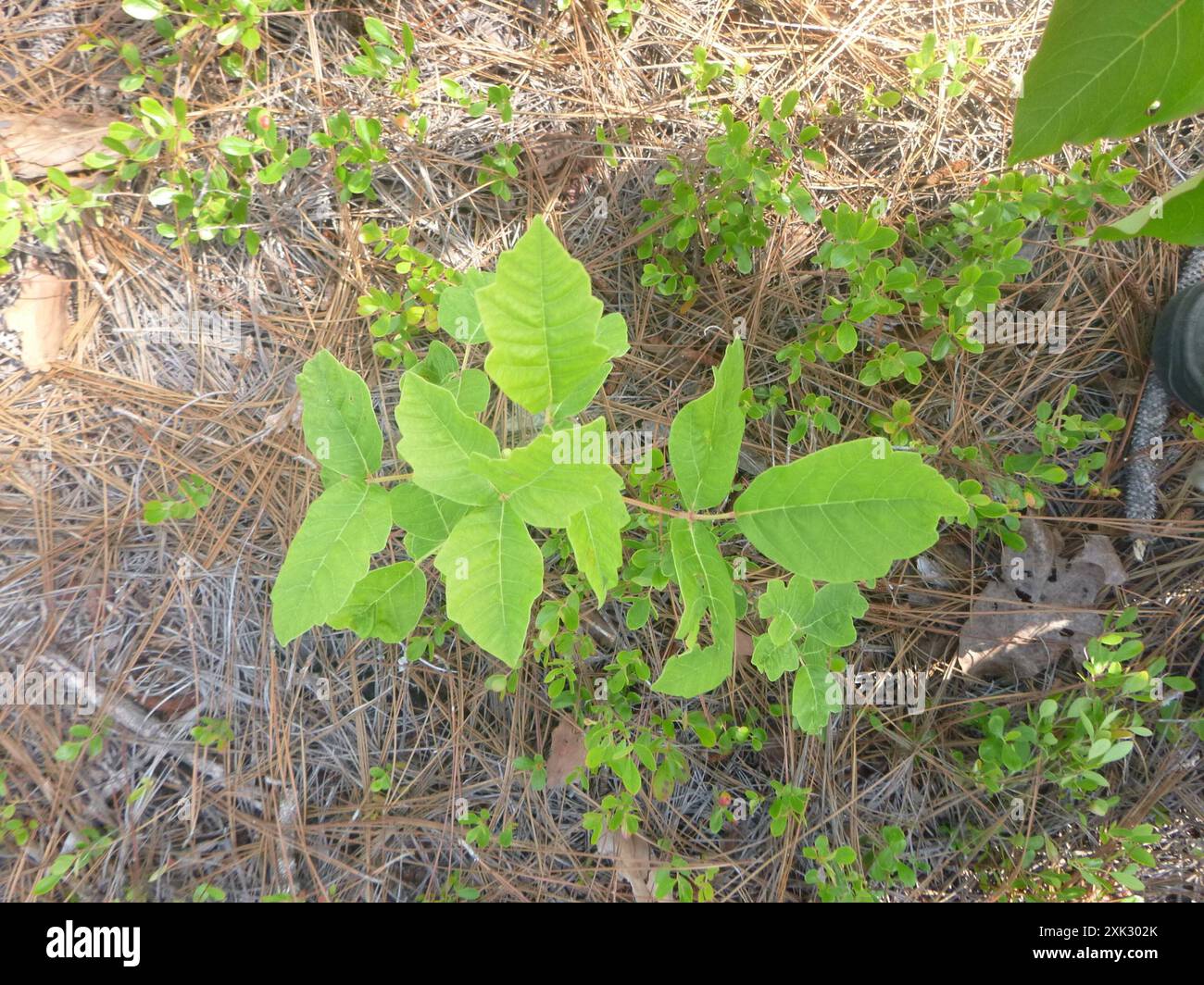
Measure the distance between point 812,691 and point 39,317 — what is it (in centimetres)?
268

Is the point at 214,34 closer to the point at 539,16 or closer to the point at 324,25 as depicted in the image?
the point at 324,25

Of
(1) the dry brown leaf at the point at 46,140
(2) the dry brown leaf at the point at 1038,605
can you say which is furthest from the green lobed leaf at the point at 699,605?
(1) the dry brown leaf at the point at 46,140

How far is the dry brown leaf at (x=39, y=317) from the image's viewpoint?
90.6 inches

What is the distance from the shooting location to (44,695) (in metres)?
2.31

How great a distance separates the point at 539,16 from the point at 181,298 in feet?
4.96

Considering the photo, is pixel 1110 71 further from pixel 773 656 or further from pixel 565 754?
pixel 565 754

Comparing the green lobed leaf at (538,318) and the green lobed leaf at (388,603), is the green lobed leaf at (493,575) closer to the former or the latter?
the green lobed leaf at (538,318)

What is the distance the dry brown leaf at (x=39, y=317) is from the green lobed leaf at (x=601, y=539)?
219 cm

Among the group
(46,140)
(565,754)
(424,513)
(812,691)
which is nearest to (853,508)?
(812,691)

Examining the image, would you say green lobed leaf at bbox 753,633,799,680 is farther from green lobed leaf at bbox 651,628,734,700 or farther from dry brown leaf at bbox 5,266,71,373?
dry brown leaf at bbox 5,266,71,373

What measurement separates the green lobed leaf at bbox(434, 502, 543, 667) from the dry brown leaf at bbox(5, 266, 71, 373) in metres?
2.06

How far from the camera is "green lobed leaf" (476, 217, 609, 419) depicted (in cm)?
Answer: 96

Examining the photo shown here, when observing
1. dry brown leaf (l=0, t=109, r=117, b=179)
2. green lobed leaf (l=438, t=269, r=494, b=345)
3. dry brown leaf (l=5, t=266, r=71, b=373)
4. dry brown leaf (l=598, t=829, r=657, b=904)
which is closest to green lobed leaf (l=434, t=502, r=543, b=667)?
green lobed leaf (l=438, t=269, r=494, b=345)
